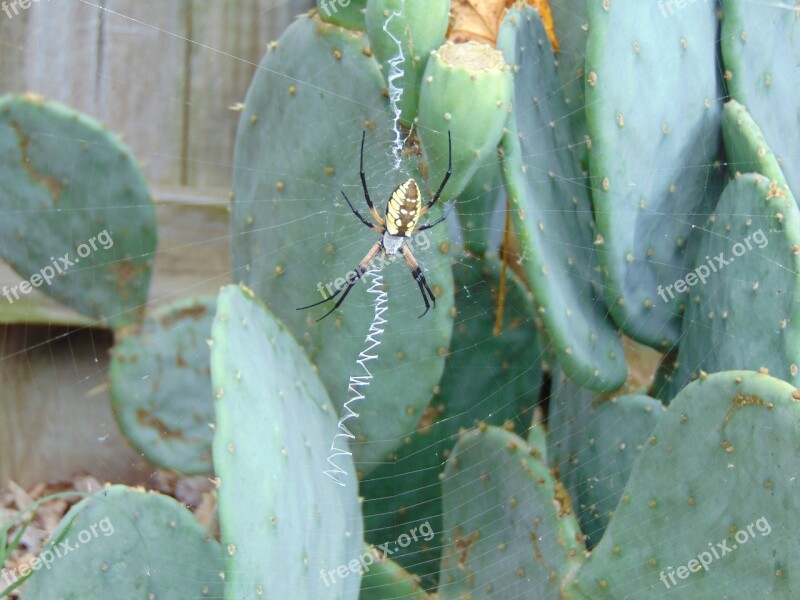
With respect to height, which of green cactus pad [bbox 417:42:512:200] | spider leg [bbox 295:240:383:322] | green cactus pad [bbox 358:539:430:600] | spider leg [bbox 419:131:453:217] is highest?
green cactus pad [bbox 417:42:512:200]

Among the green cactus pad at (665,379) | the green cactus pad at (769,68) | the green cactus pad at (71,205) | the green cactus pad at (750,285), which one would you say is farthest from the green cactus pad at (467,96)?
the green cactus pad at (71,205)

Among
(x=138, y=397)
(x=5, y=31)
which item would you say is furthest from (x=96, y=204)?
(x=5, y=31)

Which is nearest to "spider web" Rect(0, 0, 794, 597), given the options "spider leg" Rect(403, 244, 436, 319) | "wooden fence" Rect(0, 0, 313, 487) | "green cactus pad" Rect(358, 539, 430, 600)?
"wooden fence" Rect(0, 0, 313, 487)

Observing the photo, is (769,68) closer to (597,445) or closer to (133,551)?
(597,445)

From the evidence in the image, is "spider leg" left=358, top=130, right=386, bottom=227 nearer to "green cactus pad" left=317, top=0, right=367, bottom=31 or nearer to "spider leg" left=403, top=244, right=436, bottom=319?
"spider leg" left=403, top=244, right=436, bottom=319

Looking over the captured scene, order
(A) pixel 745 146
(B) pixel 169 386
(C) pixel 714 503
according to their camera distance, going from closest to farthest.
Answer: (C) pixel 714 503
(A) pixel 745 146
(B) pixel 169 386

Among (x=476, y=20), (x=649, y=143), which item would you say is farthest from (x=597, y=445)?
(x=476, y=20)
